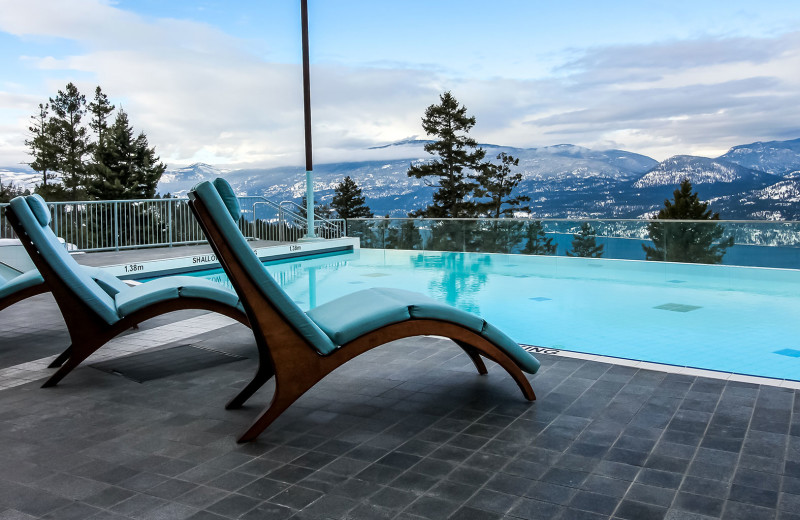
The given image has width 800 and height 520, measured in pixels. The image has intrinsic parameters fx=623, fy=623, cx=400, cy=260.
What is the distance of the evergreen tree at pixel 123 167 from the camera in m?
32.4

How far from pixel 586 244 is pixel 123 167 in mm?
29173

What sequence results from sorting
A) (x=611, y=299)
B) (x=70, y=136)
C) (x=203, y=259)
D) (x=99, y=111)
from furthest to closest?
(x=99, y=111)
(x=70, y=136)
(x=203, y=259)
(x=611, y=299)

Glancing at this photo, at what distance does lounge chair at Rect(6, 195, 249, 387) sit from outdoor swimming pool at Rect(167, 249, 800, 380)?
113cm

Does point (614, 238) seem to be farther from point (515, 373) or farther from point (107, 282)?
point (107, 282)

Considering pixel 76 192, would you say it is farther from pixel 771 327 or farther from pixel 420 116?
pixel 771 327

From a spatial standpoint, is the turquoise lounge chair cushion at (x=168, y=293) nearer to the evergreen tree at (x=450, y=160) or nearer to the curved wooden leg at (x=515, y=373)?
the curved wooden leg at (x=515, y=373)

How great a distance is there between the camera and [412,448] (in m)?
2.37

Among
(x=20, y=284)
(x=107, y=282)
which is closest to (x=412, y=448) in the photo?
(x=107, y=282)

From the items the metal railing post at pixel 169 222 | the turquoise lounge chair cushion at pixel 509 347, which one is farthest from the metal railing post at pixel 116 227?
the turquoise lounge chair cushion at pixel 509 347

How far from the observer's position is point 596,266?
1029 centimetres

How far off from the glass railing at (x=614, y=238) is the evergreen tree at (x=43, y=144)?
28942 mm

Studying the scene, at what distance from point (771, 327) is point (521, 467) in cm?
498

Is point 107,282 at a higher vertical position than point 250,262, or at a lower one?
lower

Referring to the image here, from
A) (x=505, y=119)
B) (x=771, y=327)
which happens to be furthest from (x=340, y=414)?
(x=505, y=119)
